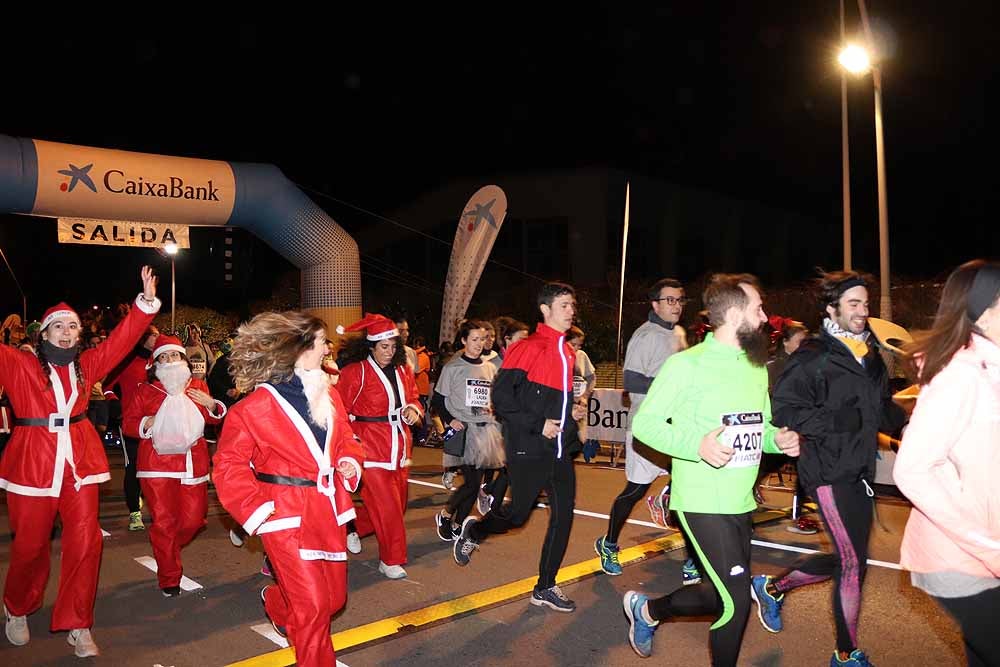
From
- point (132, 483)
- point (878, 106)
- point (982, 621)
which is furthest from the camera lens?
point (878, 106)

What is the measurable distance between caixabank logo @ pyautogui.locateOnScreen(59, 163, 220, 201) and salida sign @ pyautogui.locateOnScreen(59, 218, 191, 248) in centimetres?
62

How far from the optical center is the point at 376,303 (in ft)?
113

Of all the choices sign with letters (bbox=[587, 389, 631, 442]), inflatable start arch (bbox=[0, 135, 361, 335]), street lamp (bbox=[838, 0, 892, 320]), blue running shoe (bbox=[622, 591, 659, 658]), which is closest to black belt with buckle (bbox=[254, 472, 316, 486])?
blue running shoe (bbox=[622, 591, 659, 658])

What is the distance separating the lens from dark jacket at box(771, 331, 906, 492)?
4.22 metres

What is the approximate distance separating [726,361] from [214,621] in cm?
A: 376

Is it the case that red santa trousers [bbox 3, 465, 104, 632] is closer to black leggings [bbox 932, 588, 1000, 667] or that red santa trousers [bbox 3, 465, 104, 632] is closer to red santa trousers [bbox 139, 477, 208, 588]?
red santa trousers [bbox 139, 477, 208, 588]

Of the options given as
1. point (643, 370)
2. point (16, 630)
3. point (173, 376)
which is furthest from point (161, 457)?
point (643, 370)

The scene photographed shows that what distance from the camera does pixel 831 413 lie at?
14.0ft

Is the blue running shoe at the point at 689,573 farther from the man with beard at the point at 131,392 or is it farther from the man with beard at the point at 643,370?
the man with beard at the point at 131,392

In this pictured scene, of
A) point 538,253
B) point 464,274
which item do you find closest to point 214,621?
point 464,274

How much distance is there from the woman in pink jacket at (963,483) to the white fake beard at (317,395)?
8.00ft

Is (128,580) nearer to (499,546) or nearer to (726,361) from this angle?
(499,546)

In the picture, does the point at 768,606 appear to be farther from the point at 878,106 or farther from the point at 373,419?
the point at 878,106

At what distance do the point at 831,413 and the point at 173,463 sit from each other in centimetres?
457
